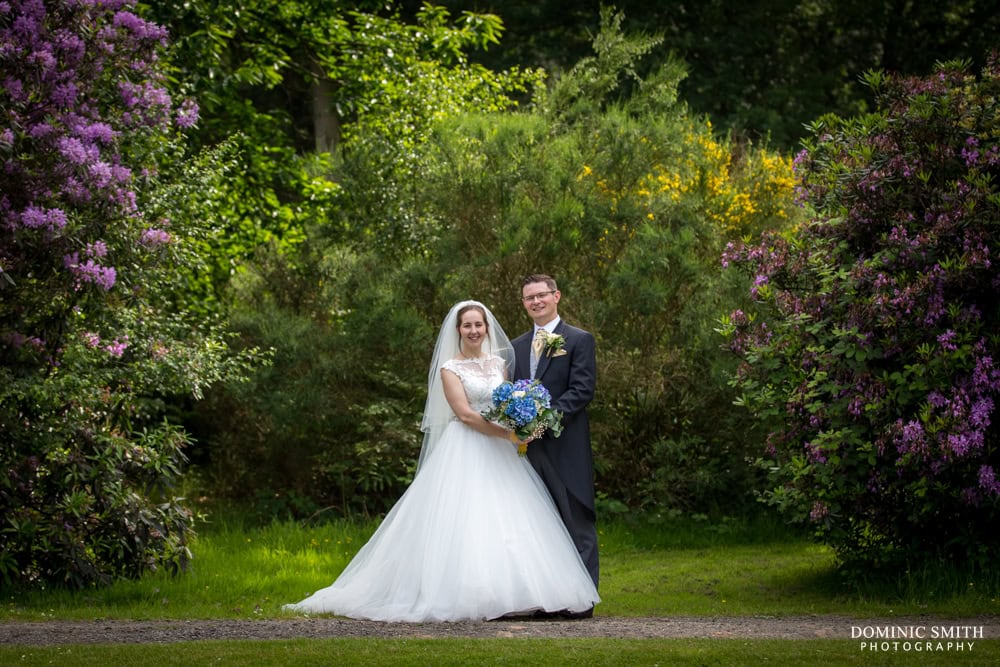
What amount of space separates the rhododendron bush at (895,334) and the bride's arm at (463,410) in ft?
6.85

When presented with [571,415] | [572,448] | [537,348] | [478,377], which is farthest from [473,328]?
[572,448]

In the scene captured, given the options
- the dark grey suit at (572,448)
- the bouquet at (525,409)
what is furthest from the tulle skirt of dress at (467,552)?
the bouquet at (525,409)

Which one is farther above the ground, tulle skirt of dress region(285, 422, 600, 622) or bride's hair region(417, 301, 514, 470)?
bride's hair region(417, 301, 514, 470)

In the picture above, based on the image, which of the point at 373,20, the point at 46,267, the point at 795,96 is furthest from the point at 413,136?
the point at 795,96

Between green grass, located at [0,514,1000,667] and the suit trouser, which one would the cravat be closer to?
the suit trouser

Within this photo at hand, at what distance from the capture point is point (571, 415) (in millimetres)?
7879

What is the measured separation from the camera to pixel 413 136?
14383 millimetres

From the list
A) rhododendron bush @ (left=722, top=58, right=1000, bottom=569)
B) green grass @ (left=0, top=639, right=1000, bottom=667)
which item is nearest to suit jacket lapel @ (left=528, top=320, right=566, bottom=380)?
rhododendron bush @ (left=722, top=58, right=1000, bottom=569)

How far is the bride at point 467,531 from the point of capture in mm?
7348

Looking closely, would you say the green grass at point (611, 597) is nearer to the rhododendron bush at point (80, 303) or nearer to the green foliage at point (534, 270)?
the rhododendron bush at point (80, 303)

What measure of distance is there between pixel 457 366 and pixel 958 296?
350 centimetres

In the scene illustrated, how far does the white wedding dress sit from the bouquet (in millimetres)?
350

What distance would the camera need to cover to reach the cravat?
8.20m

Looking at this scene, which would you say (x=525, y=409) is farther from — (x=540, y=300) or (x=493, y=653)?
(x=493, y=653)
